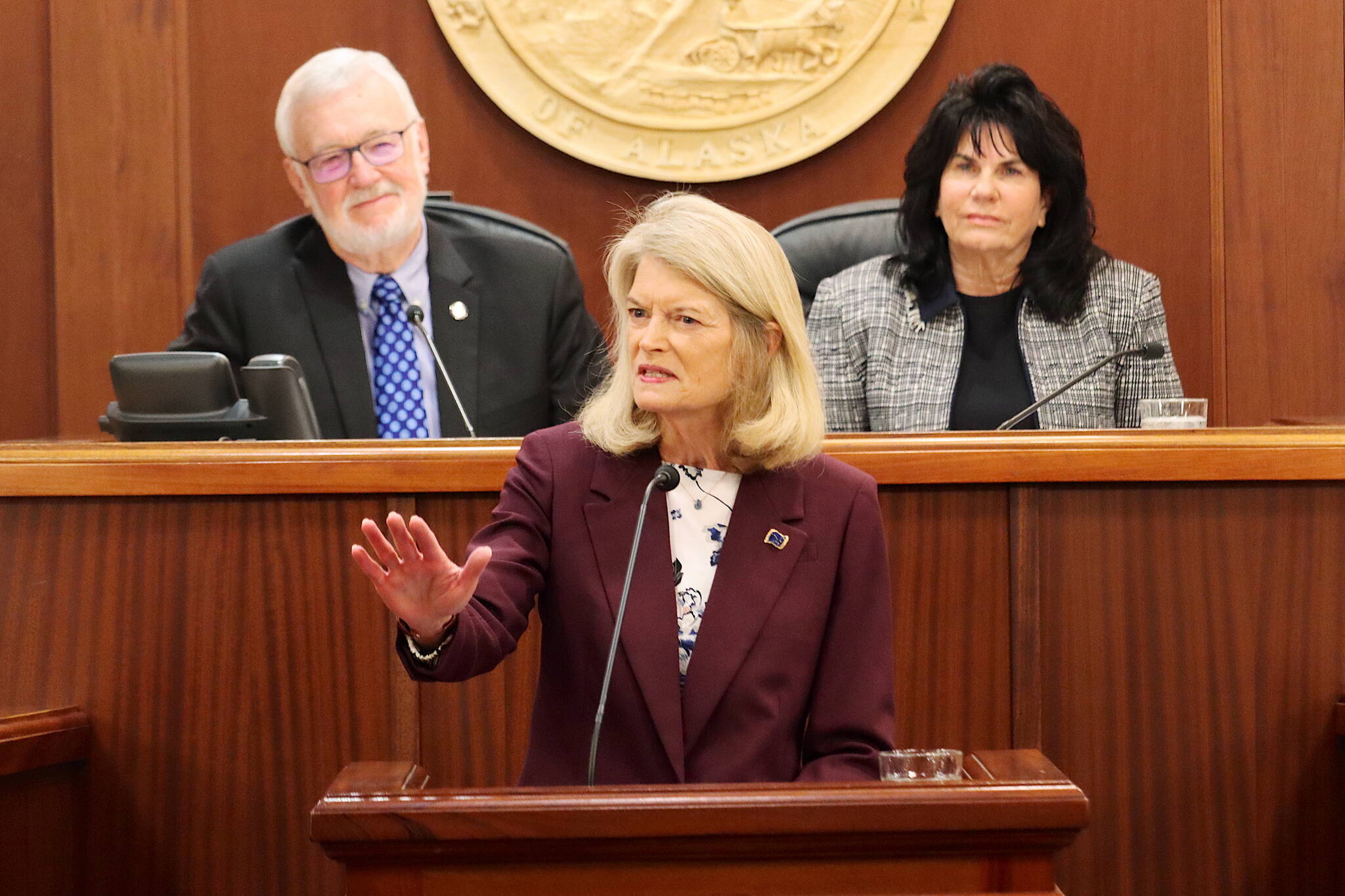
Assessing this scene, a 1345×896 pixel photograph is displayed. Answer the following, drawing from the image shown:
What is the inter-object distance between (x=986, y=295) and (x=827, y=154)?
1.27m

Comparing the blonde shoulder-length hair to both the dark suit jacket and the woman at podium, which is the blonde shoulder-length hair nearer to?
the woman at podium

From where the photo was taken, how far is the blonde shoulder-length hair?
161cm

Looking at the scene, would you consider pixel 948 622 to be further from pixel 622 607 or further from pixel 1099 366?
pixel 622 607

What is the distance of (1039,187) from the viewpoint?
2801 millimetres

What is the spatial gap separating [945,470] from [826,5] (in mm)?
2266

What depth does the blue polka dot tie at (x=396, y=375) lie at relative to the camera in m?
2.81

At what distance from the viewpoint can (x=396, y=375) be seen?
2.84 metres

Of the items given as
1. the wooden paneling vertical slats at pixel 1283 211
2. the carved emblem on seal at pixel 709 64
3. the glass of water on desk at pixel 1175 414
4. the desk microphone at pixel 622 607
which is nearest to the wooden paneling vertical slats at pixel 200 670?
the desk microphone at pixel 622 607

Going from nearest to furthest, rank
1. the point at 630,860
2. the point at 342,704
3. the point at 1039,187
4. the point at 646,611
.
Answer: the point at 630,860
the point at 646,611
the point at 342,704
the point at 1039,187

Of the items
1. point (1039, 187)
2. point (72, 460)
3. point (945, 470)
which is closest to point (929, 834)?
point (945, 470)

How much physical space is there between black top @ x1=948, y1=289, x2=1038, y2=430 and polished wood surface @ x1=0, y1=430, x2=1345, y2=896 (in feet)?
2.21

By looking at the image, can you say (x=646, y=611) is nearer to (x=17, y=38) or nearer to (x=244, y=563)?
(x=244, y=563)

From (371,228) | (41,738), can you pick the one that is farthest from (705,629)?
(371,228)

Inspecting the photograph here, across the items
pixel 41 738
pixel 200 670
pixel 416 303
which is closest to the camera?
pixel 41 738
